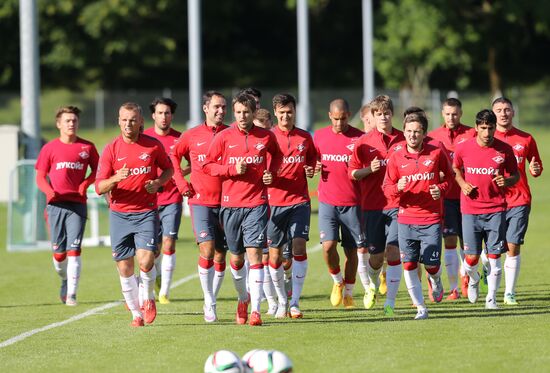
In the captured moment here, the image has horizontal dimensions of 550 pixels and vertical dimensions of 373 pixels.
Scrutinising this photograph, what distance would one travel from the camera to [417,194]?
1255 centimetres

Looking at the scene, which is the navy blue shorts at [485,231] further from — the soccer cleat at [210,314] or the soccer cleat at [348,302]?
the soccer cleat at [210,314]

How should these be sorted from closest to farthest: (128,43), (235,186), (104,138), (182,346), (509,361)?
(509,361)
(182,346)
(235,186)
(104,138)
(128,43)

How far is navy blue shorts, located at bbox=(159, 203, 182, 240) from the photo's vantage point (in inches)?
581

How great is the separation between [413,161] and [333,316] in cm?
183

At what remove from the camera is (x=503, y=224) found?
43.8 feet

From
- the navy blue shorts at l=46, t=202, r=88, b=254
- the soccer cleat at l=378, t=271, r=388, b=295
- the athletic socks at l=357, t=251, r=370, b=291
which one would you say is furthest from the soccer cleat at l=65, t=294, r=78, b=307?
the soccer cleat at l=378, t=271, r=388, b=295

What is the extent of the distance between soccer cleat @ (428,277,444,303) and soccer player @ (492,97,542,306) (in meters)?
0.69

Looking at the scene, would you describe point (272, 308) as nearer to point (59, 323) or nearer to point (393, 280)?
point (393, 280)

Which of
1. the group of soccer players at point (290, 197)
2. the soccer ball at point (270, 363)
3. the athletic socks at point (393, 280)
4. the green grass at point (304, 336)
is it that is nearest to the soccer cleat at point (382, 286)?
the green grass at point (304, 336)

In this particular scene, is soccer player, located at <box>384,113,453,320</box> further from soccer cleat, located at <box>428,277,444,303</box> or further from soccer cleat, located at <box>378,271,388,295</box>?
soccer cleat, located at <box>378,271,388,295</box>

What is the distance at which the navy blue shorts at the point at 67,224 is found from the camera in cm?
1474

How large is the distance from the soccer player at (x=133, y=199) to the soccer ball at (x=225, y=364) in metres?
3.44

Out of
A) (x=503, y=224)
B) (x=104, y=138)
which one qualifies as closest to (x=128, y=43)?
(x=104, y=138)

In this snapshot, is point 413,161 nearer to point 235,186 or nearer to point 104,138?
point 235,186
